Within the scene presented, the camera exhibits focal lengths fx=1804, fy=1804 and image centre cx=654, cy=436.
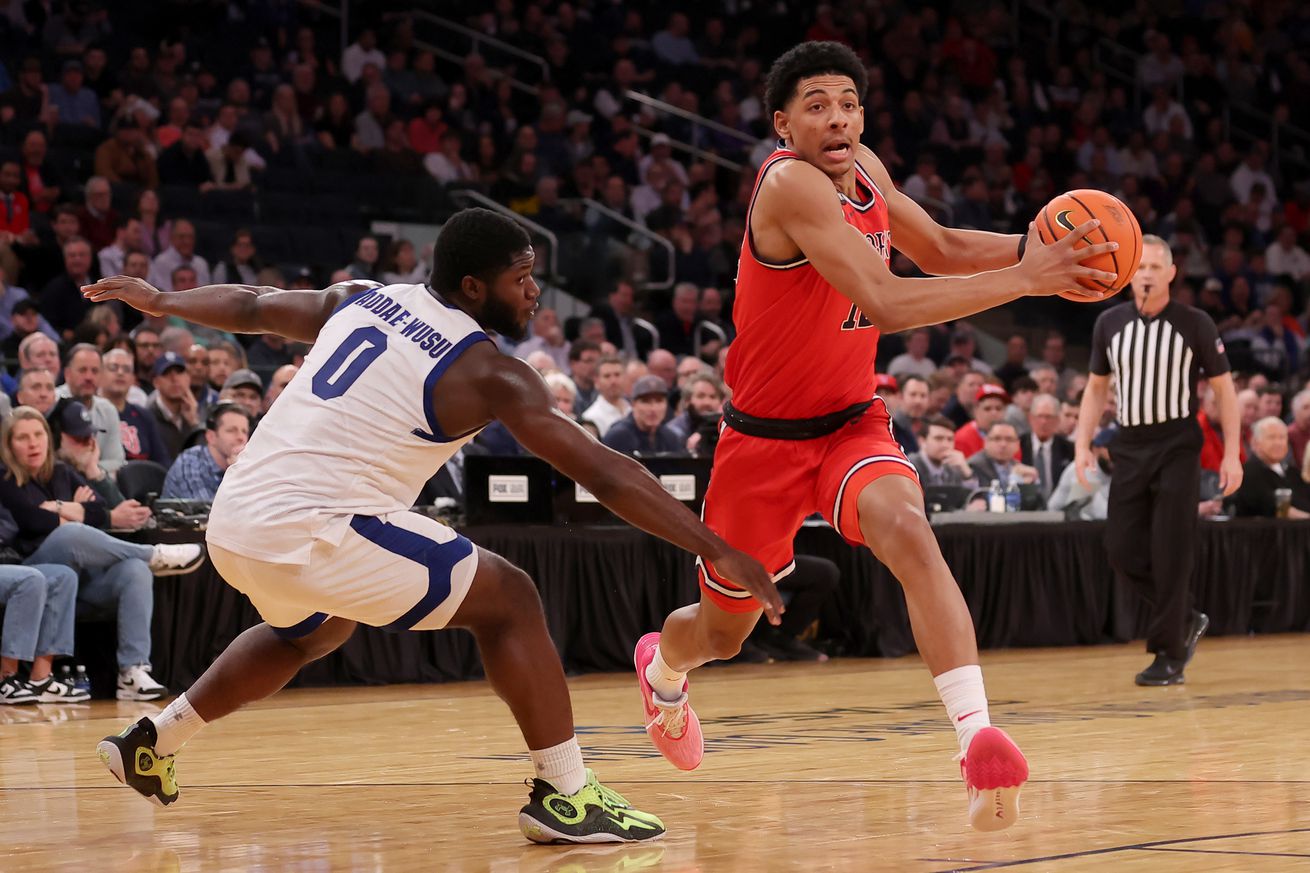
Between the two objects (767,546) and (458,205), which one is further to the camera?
(458,205)

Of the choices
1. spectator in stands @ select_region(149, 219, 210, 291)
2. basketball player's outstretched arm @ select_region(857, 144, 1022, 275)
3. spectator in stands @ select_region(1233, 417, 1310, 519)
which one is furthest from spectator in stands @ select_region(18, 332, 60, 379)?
spectator in stands @ select_region(1233, 417, 1310, 519)

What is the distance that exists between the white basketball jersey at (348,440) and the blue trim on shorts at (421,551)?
37mm

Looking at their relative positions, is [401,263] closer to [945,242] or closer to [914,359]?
[914,359]

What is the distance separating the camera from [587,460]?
4121mm

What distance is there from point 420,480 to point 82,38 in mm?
12235

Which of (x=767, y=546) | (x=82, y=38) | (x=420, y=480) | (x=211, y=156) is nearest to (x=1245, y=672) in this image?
(x=767, y=546)

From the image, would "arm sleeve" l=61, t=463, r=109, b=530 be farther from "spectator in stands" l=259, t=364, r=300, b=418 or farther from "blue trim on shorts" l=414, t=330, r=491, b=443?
"blue trim on shorts" l=414, t=330, r=491, b=443

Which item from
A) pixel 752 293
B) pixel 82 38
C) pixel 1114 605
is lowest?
pixel 1114 605

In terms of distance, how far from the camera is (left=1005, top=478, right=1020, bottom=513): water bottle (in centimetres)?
1156

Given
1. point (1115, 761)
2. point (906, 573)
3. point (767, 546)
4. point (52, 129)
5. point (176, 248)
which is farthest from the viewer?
point (52, 129)

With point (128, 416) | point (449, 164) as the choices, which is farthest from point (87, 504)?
point (449, 164)

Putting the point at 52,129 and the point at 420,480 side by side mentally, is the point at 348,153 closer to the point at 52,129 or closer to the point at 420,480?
the point at 52,129

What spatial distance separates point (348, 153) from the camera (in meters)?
15.7

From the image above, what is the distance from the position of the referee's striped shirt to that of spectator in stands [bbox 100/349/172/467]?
5.13 meters
